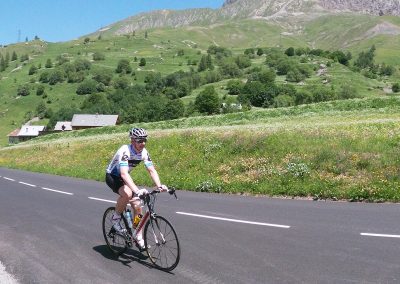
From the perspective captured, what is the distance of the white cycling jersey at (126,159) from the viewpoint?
26.5 feet

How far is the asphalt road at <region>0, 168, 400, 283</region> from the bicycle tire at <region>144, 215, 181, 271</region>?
0.17 meters

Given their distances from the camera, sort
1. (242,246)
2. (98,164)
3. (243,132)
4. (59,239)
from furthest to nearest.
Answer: (98,164), (243,132), (59,239), (242,246)

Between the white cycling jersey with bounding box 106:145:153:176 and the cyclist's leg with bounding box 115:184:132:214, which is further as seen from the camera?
the cyclist's leg with bounding box 115:184:132:214

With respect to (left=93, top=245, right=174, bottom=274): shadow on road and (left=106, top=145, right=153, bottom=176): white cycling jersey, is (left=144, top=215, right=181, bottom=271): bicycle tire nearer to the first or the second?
(left=93, top=245, right=174, bottom=274): shadow on road

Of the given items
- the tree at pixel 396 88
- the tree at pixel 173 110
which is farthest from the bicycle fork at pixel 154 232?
the tree at pixel 396 88

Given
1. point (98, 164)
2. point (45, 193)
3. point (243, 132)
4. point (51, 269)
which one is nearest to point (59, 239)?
point (51, 269)

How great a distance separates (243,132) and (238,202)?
11441 millimetres

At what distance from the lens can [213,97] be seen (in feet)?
479

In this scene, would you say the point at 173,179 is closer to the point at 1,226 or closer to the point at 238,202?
the point at 238,202

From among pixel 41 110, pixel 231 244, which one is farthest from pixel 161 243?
pixel 41 110

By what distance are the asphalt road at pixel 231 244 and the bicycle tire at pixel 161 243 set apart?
173mm

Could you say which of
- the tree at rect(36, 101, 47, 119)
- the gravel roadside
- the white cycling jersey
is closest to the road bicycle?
the white cycling jersey

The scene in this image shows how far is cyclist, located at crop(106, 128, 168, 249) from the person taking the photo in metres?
8.01

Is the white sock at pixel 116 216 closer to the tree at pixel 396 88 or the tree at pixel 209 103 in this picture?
the tree at pixel 209 103
